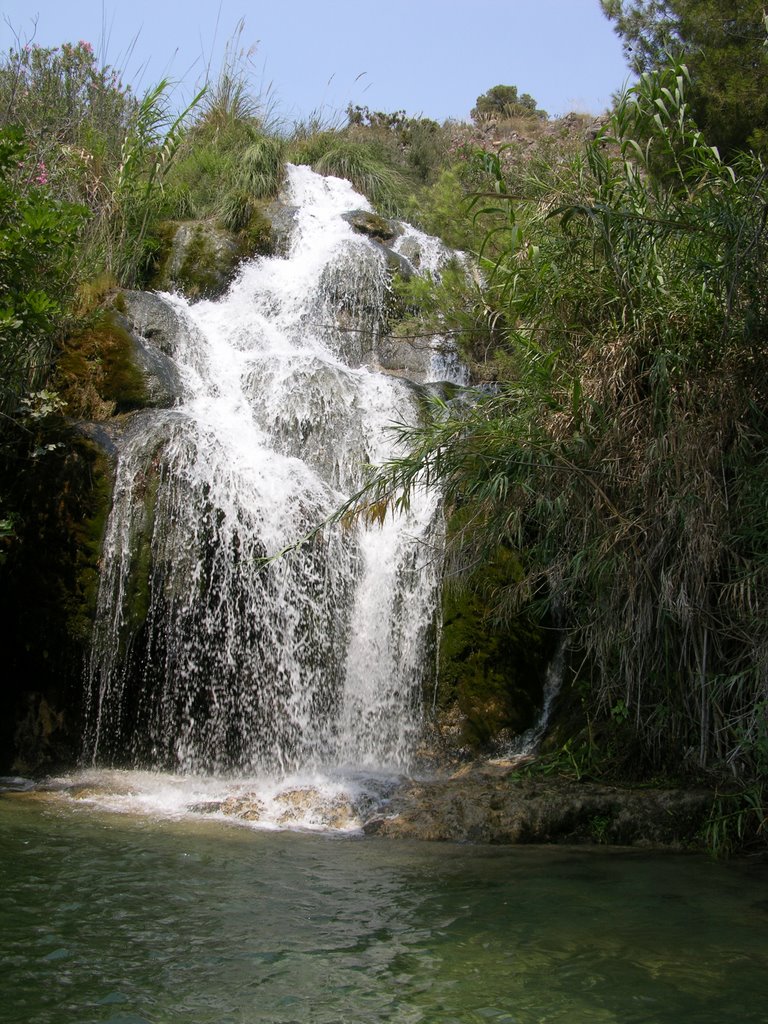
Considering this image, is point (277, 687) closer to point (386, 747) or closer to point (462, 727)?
point (386, 747)

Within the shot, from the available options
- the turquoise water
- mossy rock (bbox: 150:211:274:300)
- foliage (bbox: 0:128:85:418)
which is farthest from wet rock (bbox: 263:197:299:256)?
the turquoise water

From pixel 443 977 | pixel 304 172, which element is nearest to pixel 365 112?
pixel 304 172

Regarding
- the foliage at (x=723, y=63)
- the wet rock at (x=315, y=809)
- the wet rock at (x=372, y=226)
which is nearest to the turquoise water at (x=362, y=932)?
the wet rock at (x=315, y=809)

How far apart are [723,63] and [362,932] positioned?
405 inches

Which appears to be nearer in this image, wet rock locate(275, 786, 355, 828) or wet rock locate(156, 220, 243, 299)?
wet rock locate(275, 786, 355, 828)

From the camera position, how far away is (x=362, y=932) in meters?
4.29

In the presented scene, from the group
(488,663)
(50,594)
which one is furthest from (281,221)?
(488,663)

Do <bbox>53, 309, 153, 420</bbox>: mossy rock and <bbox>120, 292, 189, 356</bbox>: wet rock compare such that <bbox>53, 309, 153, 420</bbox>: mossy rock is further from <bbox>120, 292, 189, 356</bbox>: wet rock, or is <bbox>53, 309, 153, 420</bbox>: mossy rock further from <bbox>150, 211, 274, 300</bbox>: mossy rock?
<bbox>150, 211, 274, 300</bbox>: mossy rock

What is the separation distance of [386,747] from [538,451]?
3110mm

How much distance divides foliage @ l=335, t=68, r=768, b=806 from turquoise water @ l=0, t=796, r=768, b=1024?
3.82 ft

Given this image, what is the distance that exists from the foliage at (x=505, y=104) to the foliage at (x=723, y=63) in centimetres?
1677

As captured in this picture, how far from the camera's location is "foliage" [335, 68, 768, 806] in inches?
221

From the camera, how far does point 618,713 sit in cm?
647

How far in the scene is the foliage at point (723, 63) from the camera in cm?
1077
